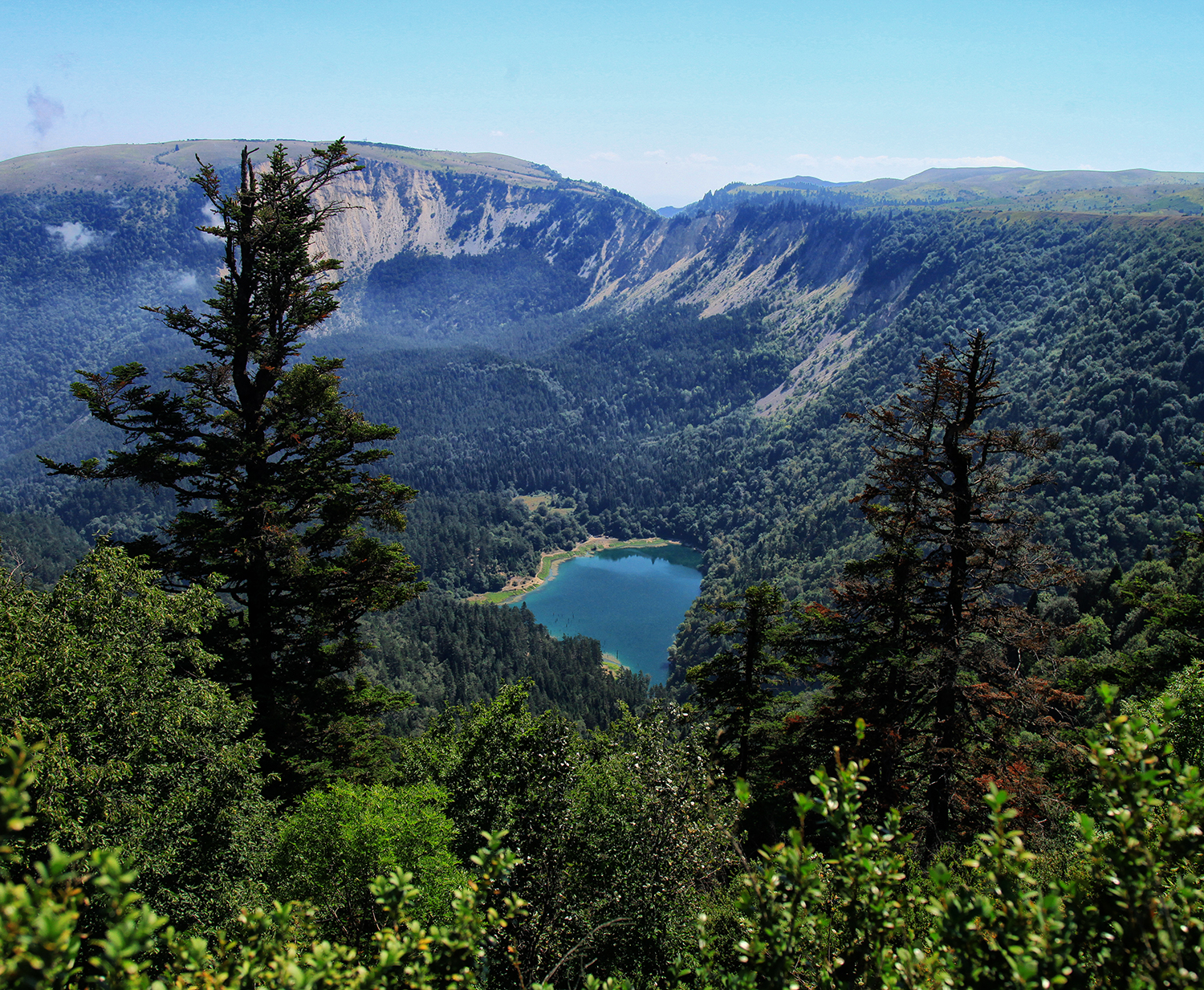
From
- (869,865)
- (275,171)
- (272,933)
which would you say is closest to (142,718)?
(272,933)

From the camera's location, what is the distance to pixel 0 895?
5633 millimetres

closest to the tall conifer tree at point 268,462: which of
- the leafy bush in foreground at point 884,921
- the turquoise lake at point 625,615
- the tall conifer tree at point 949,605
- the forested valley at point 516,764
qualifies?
the forested valley at point 516,764

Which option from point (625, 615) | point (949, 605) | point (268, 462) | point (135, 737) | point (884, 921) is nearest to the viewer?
point (884, 921)

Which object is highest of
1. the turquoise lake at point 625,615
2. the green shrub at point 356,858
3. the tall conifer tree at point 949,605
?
the tall conifer tree at point 949,605

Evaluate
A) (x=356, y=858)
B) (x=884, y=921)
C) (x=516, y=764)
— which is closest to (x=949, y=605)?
(x=516, y=764)

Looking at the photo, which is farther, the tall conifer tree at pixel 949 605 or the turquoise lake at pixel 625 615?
the turquoise lake at pixel 625 615

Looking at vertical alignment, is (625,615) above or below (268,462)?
below

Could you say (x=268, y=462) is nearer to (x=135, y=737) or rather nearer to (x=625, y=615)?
(x=135, y=737)

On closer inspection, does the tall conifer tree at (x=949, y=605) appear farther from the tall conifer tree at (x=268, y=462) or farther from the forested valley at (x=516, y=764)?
the tall conifer tree at (x=268, y=462)

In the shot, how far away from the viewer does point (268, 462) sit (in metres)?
21.6

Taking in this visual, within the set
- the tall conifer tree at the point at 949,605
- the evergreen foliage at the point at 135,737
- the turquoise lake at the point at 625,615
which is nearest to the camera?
the evergreen foliage at the point at 135,737

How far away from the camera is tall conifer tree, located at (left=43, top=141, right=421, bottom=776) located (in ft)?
65.5

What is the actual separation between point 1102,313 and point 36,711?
742 ft

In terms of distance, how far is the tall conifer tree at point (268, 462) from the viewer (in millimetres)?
19969
